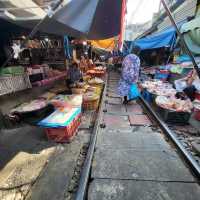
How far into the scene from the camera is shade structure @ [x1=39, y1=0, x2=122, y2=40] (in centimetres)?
299

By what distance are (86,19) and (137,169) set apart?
3.35 meters

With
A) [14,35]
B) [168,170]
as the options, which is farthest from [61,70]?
[168,170]

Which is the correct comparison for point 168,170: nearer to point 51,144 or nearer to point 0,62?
point 51,144

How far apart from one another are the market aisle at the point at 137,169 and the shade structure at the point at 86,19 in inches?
113

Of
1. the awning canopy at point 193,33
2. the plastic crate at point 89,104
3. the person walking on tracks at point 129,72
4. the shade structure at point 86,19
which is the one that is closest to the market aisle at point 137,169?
the plastic crate at point 89,104

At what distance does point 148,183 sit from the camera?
109 inches

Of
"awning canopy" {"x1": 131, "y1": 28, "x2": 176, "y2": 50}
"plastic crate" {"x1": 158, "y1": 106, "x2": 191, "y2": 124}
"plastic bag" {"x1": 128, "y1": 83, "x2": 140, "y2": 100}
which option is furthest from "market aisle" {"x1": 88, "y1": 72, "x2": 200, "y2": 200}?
"awning canopy" {"x1": 131, "y1": 28, "x2": 176, "y2": 50}

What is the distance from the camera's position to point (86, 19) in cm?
333

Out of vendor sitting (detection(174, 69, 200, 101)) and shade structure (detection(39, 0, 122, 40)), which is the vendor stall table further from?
vendor sitting (detection(174, 69, 200, 101))

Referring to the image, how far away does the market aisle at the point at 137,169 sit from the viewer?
259 centimetres

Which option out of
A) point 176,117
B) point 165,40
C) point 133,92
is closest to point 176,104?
point 176,117

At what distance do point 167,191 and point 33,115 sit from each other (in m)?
4.56

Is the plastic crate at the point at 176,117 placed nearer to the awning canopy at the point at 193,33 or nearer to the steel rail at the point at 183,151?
the steel rail at the point at 183,151

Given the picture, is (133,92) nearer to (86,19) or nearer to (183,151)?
(183,151)
